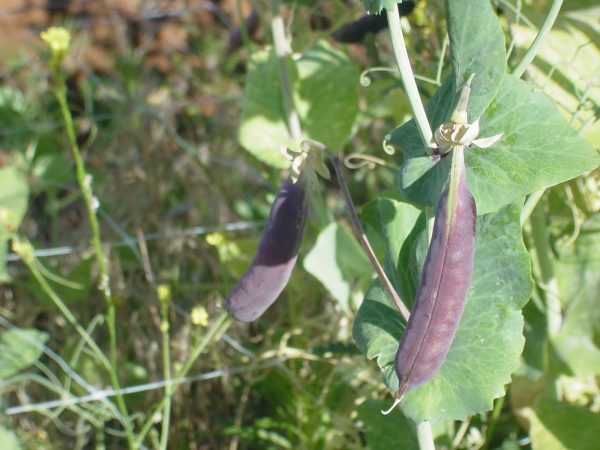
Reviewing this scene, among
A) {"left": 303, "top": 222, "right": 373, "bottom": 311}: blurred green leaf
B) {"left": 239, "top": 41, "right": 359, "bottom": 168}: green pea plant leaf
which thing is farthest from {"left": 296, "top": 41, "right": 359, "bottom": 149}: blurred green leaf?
{"left": 303, "top": 222, "right": 373, "bottom": 311}: blurred green leaf

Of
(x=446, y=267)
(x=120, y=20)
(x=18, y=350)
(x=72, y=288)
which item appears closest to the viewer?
(x=446, y=267)

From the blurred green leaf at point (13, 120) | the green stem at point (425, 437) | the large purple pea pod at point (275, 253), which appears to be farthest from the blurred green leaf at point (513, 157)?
the blurred green leaf at point (13, 120)

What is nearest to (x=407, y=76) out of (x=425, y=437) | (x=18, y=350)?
(x=425, y=437)

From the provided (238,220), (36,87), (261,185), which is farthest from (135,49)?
(238,220)

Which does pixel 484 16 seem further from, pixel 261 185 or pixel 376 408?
pixel 261 185

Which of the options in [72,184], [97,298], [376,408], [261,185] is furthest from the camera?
[72,184]

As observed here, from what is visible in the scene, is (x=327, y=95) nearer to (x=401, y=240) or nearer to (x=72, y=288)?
(x=401, y=240)

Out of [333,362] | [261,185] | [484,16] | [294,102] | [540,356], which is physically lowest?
[261,185]
